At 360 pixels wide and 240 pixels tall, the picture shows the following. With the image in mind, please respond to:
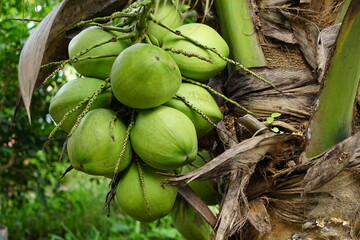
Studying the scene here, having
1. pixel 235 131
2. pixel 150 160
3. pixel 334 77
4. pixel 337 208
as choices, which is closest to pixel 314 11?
pixel 334 77

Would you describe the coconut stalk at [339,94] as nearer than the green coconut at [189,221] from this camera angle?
Yes

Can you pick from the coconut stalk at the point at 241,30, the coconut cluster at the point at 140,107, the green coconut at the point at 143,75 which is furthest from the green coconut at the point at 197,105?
the coconut stalk at the point at 241,30

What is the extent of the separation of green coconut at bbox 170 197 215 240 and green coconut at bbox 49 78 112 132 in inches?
19.3

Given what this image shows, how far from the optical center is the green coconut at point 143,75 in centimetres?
117

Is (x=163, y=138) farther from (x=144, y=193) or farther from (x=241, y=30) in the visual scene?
(x=241, y=30)

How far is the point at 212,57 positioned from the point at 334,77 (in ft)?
1.06

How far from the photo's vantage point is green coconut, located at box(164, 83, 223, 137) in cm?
133

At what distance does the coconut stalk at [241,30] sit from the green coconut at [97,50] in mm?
344

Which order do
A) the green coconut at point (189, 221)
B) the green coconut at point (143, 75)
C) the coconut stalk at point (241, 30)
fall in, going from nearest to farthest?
the green coconut at point (143, 75), the coconut stalk at point (241, 30), the green coconut at point (189, 221)

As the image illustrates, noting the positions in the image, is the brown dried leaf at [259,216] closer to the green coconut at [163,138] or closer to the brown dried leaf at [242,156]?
the brown dried leaf at [242,156]

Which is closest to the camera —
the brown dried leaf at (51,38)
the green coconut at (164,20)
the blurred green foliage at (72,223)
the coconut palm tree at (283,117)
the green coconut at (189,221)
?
the brown dried leaf at (51,38)

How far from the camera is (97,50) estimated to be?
1330 millimetres

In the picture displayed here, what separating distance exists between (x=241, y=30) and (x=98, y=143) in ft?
1.91

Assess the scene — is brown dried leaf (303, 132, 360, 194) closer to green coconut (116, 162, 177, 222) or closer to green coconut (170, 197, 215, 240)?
green coconut (116, 162, 177, 222)
